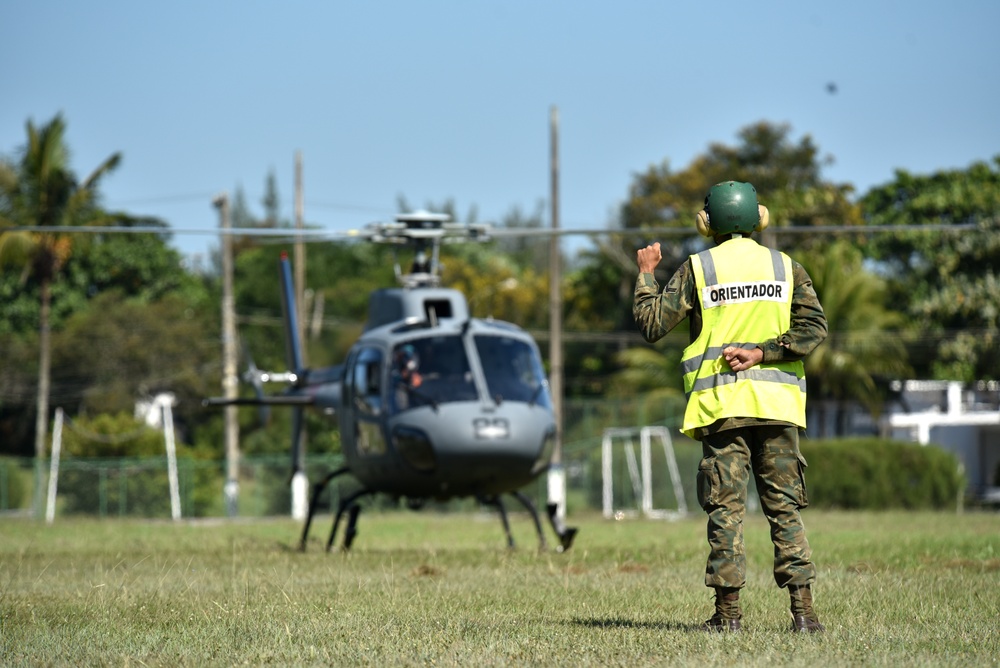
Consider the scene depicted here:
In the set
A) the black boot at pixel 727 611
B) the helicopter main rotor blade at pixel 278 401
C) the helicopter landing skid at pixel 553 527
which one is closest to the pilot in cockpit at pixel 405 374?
the helicopter landing skid at pixel 553 527

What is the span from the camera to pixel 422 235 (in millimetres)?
14266

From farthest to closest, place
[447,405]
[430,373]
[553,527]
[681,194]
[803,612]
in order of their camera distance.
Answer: [681,194]
[553,527]
[430,373]
[447,405]
[803,612]

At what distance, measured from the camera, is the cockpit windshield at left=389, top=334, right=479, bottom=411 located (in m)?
13.4

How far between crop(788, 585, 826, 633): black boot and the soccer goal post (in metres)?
23.8

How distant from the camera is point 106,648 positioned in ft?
18.8

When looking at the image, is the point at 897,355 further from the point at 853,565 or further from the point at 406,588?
the point at 406,588

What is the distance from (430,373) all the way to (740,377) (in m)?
7.67

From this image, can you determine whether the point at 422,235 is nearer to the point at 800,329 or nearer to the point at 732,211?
the point at 732,211

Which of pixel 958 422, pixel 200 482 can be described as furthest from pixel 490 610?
pixel 958 422

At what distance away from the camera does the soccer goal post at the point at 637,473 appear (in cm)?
3041

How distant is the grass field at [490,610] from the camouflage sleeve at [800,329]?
3.84 ft

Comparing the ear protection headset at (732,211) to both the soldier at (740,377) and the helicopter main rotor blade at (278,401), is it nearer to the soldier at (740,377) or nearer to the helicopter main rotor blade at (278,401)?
the soldier at (740,377)

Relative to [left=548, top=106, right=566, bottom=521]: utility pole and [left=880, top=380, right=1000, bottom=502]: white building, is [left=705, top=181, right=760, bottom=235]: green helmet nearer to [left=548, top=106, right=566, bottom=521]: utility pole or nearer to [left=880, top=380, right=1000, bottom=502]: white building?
[left=548, top=106, right=566, bottom=521]: utility pole

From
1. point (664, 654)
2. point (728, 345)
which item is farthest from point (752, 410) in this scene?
point (664, 654)
